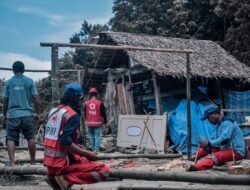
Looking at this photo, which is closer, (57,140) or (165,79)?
(57,140)

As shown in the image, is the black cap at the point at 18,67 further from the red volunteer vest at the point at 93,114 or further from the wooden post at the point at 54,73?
the red volunteer vest at the point at 93,114

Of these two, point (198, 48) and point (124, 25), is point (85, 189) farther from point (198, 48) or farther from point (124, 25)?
point (124, 25)

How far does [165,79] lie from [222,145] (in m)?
8.80

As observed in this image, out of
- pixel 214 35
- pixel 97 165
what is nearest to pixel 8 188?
pixel 97 165

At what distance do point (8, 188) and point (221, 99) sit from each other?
1194 cm

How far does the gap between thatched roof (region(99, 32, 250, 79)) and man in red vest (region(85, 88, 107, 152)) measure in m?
2.27

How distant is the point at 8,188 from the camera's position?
6.37 meters

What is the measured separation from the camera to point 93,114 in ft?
42.2

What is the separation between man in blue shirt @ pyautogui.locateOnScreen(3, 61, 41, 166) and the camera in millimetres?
7422

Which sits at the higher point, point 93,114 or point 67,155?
point 93,114

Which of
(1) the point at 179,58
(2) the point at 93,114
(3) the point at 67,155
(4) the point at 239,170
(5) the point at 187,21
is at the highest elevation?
(5) the point at 187,21

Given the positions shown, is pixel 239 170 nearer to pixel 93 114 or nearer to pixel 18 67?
pixel 18 67

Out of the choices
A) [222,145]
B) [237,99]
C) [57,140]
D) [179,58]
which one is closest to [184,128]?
[179,58]

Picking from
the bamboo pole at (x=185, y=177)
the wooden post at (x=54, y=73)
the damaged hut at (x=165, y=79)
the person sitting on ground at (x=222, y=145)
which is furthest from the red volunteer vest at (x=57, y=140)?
the damaged hut at (x=165, y=79)
